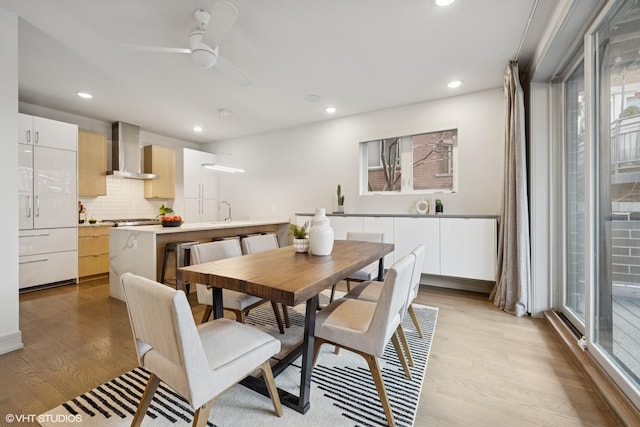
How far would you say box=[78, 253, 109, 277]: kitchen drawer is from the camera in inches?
166

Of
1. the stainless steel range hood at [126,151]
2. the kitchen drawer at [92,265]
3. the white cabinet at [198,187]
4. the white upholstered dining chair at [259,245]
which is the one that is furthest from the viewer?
the white cabinet at [198,187]

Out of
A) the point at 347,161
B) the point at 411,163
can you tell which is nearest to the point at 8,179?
the point at 347,161

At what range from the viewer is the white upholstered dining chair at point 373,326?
1.31m

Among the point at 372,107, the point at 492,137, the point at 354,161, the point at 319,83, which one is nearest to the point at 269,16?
the point at 319,83

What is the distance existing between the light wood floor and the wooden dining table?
704 millimetres

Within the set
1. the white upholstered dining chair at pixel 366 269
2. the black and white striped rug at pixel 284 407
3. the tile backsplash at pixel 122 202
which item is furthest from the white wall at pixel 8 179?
the tile backsplash at pixel 122 202

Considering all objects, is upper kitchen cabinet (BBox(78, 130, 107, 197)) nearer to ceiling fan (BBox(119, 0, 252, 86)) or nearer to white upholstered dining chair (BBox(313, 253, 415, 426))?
ceiling fan (BBox(119, 0, 252, 86))

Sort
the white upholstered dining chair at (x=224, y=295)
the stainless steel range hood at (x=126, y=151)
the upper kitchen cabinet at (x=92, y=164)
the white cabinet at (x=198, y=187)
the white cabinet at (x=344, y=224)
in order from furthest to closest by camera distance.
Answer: the white cabinet at (x=198, y=187) < the stainless steel range hood at (x=126, y=151) < the upper kitchen cabinet at (x=92, y=164) < the white cabinet at (x=344, y=224) < the white upholstered dining chair at (x=224, y=295)

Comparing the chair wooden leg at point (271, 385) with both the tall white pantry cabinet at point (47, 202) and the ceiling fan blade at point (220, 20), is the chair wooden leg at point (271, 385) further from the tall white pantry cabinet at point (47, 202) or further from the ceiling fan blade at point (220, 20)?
the tall white pantry cabinet at point (47, 202)

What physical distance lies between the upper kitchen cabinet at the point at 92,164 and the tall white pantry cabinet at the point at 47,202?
1.05 feet

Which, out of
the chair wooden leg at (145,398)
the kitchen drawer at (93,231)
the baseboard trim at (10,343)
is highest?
the kitchen drawer at (93,231)

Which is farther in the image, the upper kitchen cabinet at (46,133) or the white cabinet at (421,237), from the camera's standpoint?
the upper kitchen cabinet at (46,133)

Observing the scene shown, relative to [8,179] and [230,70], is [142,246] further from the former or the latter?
[230,70]

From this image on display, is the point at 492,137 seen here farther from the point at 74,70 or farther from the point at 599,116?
the point at 74,70
